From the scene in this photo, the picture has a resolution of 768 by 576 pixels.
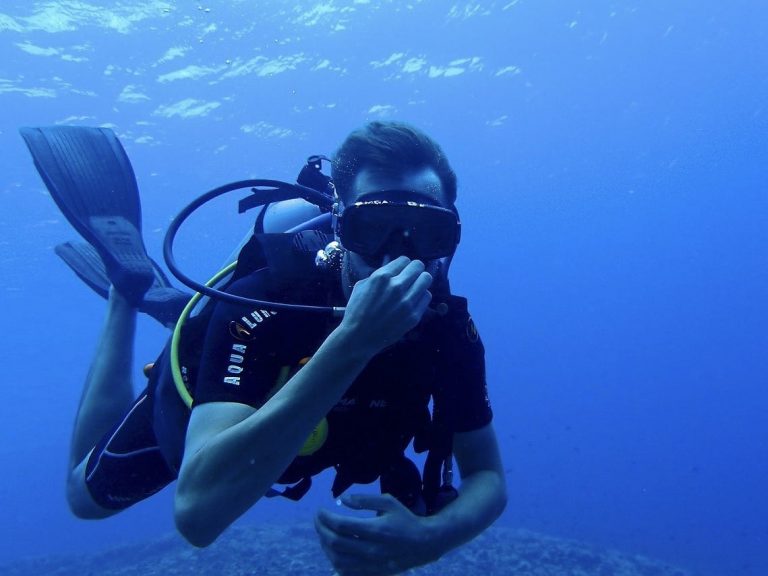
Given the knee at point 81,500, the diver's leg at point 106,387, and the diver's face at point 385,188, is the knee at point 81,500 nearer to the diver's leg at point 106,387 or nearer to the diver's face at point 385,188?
the diver's leg at point 106,387

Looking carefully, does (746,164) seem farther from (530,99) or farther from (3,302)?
(3,302)

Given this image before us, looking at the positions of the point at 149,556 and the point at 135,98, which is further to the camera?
the point at 135,98

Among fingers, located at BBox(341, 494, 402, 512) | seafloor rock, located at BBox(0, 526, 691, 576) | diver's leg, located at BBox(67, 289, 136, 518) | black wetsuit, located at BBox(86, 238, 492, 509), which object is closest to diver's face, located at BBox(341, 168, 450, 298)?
black wetsuit, located at BBox(86, 238, 492, 509)

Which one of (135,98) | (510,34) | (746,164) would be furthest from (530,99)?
(746,164)

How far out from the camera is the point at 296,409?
2.01 meters

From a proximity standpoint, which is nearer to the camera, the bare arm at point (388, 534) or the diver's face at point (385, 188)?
the bare arm at point (388, 534)

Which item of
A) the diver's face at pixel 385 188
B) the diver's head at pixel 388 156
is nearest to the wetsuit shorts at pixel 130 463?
the diver's face at pixel 385 188

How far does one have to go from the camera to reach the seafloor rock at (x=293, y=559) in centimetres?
1364

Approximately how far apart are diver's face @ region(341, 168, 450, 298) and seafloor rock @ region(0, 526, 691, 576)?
37.7 ft

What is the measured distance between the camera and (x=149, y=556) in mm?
17172

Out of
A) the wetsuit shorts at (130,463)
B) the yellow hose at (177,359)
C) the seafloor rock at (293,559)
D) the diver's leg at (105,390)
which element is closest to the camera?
the yellow hose at (177,359)

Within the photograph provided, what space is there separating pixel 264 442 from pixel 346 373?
0.39 m

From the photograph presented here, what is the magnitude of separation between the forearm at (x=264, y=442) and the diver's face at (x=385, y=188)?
0.93 meters

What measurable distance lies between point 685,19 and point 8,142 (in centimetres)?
3330
